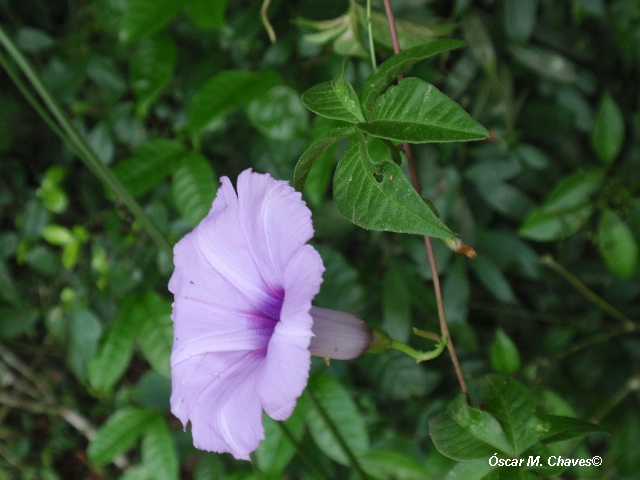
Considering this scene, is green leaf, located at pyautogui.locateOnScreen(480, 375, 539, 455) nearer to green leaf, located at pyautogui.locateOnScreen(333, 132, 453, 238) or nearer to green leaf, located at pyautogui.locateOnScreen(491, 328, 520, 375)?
green leaf, located at pyautogui.locateOnScreen(333, 132, 453, 238)

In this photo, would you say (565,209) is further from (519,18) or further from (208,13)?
(208,13)

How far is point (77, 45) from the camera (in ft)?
4.56

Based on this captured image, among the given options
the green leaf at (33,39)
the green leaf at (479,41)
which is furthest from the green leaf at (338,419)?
the green leaf at (33,39)

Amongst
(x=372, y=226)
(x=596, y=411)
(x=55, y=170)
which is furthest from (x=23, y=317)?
(x=596, y=411)

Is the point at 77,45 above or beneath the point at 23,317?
above

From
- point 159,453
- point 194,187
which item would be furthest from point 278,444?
point 194,187

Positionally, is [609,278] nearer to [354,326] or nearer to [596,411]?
[596,411]

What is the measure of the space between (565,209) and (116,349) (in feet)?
3.36

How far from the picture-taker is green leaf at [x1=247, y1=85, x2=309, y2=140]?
99cm

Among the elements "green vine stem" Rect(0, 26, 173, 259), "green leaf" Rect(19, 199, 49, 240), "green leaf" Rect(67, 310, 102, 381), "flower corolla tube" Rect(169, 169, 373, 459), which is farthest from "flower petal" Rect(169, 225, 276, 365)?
"green leaf" Rect(19, 199, 49, 240)

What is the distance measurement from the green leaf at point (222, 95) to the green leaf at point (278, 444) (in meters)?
0.55

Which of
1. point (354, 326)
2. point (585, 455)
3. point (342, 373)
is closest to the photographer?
point (354, 326)

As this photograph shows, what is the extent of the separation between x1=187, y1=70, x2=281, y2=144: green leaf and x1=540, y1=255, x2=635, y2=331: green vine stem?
796mm

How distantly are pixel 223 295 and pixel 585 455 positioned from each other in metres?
0.93
